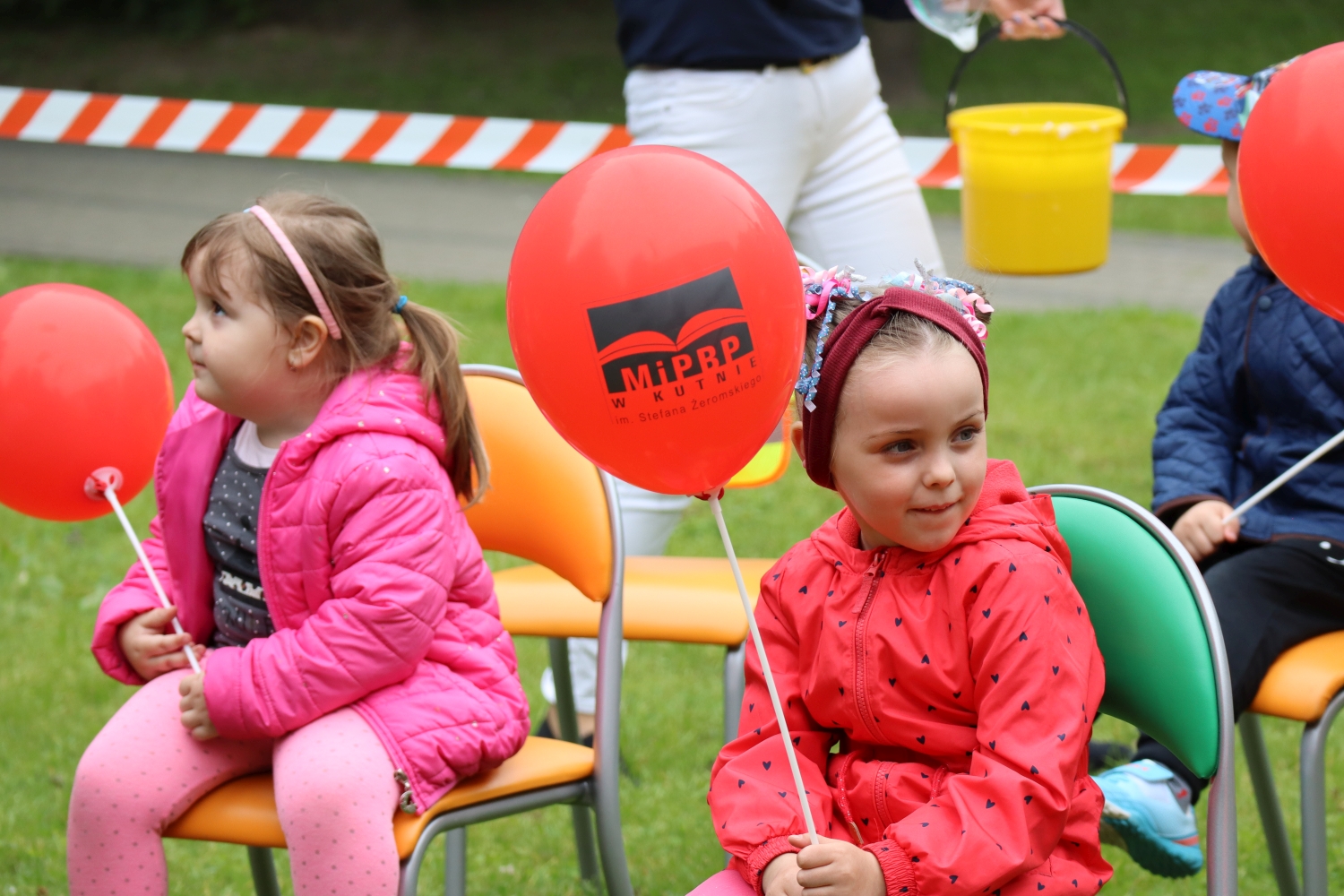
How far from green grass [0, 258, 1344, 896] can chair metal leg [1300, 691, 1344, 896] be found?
0.65 meters

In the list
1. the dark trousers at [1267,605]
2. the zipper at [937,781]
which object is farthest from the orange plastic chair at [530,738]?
Answer: the dark trousers at [1267,605]

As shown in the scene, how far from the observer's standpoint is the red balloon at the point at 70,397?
2.25 metres

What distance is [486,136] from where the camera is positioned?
628 cm

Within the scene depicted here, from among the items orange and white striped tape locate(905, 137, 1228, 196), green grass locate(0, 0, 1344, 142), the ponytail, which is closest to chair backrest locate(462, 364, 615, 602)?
the ponytail

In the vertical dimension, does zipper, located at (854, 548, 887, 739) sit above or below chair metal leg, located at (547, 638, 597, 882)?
above

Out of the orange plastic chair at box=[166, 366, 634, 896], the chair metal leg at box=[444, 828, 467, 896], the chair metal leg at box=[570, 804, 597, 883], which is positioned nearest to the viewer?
the orange plastic chair at box=[166, 366, 634, 896]

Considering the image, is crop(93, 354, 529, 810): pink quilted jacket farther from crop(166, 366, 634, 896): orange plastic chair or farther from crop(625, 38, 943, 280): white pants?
crop(625, 38, 943, 280): white pants

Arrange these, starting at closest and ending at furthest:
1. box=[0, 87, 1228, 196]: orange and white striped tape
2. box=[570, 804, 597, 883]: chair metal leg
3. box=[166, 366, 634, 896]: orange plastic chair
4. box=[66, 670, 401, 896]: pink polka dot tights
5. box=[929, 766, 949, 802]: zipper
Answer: box=[929, 766, 949, 802]: zipper → box=[66, 670, 401, 896]: pink polka dot tights → box=[166, 366, 634, 896]: orange plastic chair → box=[570, 804, 597, 883]: chair metal leg → box=[0, 87, 1228, 196]: orange and white striped tape

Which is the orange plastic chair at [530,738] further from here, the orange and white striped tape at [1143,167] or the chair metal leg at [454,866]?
the orange and white striped tape at [1143,167]

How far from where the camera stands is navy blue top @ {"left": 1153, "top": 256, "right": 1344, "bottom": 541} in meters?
2.55

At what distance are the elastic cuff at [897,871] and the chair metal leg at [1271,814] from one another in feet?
3.55

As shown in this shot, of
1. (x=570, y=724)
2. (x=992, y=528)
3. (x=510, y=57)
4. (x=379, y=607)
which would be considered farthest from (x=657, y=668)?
(x=510, y=57)

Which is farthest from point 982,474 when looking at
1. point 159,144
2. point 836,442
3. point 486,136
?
point 159,144

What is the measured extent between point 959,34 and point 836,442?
1.84 m
